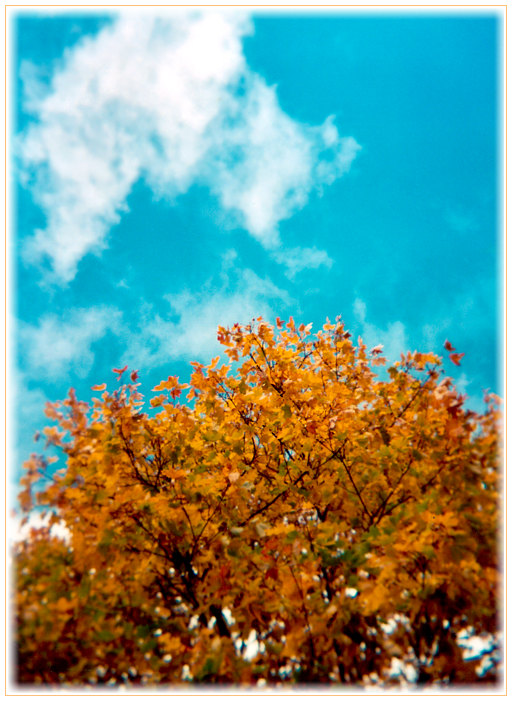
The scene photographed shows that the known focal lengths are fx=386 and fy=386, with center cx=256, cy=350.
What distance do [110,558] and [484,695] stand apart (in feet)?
11.5

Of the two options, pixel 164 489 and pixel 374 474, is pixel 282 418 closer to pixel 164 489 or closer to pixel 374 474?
pixel 374 474

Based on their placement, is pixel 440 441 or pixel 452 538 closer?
pixel 452 538

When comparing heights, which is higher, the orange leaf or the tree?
the orange leaf

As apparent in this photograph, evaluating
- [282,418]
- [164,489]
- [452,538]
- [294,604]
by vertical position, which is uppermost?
[282,418]

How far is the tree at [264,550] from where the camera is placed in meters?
3.22

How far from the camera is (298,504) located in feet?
14.1

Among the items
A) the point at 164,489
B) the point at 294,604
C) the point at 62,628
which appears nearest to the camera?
the point at 62,628

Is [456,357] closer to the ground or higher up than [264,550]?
higher up

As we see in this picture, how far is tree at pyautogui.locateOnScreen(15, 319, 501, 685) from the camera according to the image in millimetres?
3223


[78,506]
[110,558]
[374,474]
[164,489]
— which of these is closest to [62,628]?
[110,558]

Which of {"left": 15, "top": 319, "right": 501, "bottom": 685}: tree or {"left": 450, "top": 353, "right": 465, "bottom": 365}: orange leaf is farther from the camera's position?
{"left": 450, "top": 353, "right": 465, "bottom": 365}: orange leaf

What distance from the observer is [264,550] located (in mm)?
3859

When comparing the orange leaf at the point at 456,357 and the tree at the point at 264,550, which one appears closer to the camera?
the tree at the point at 264,550

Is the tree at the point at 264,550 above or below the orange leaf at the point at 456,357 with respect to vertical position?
below
